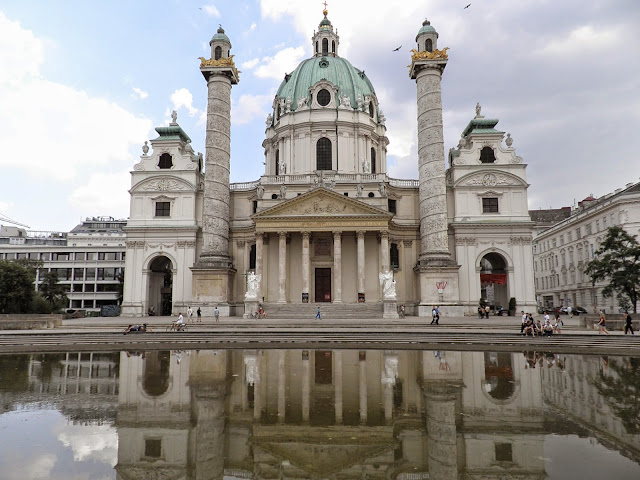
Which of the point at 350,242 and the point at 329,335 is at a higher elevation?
the point at 350,242

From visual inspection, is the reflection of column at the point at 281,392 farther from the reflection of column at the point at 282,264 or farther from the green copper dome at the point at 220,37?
the green copper dome at the point at 220,37

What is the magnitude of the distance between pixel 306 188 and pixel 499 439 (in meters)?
41.1

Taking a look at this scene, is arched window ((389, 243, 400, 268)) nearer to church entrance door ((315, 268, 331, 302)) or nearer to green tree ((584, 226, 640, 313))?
church entrance door ((315, 268, 331, 302))

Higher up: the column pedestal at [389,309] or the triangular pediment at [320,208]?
the triangular pediment at [320,208]

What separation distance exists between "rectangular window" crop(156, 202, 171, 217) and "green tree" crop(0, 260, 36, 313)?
12.5 meters

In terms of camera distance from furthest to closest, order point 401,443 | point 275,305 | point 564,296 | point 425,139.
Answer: point 564,296 < point 425,139 < point 275,305 < point 401,443

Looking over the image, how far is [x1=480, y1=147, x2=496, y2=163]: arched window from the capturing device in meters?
46.1

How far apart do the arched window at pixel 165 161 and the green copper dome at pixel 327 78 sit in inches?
622

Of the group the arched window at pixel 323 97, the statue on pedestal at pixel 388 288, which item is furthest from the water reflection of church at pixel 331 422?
the arched window at pixel 323 97

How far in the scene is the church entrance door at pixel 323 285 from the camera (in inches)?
1764

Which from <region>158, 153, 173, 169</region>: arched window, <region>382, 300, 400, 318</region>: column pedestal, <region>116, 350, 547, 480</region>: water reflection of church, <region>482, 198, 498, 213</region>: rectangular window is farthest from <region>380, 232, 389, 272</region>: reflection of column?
<region>116, 350, 547, 480</region>: water reflection of church

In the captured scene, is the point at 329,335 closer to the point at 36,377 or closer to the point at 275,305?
the point at 36,377

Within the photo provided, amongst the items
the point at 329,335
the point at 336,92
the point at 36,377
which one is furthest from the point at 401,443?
the point at 336,92

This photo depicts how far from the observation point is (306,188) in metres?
46.7
